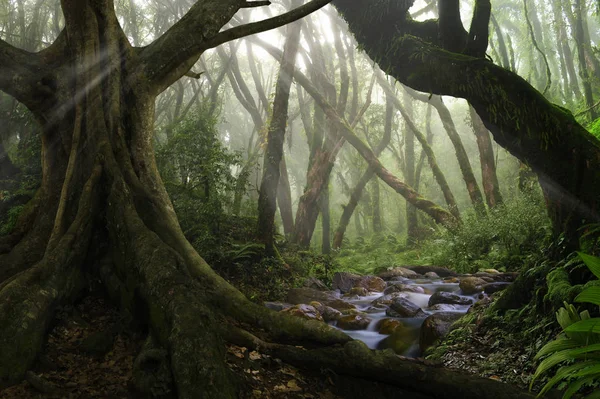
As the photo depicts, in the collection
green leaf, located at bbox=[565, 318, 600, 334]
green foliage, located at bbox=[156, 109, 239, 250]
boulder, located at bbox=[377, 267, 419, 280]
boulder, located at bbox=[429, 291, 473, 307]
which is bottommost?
green leaf, located at bbox=[565, 318, 600, 334]

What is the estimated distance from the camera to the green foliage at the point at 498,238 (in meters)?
10.2

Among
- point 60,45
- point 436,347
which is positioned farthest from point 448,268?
point 60,45

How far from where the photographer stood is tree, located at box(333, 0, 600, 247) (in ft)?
16.7

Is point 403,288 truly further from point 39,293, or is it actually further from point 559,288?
point 39,293

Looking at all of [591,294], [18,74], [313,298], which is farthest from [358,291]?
[18,74]

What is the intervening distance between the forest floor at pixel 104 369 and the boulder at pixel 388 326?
374 cm

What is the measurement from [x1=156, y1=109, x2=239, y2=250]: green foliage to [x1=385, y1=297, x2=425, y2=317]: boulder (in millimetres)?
4149

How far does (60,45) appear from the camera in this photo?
6406 mm

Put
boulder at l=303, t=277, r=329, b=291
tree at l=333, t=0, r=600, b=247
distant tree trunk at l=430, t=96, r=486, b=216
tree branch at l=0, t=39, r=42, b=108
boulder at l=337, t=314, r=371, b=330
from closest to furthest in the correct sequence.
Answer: tree at l=333, t=0, r=600, b=247
tree branch at l=0, t=39, r=42, b=108
boulder at l=337, t=314, r=371, b=330
boulder at l=303, t=277, r=329, b=291
distant tree trunk at l=430, t=96, r=486, b=216

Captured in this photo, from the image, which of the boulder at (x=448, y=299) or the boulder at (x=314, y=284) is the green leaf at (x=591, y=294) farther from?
the boulder at (x=314, y=284)

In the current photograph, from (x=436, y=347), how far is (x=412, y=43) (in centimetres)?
519

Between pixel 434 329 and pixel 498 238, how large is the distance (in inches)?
289

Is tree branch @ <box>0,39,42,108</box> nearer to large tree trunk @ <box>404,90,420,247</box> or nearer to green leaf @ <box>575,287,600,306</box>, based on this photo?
green leaf @ <box>575,287,600,306</box>

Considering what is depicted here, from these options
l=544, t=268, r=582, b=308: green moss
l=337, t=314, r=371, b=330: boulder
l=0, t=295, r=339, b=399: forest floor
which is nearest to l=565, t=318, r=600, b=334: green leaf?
l=544, t=268, r=582, b=308: green moss
